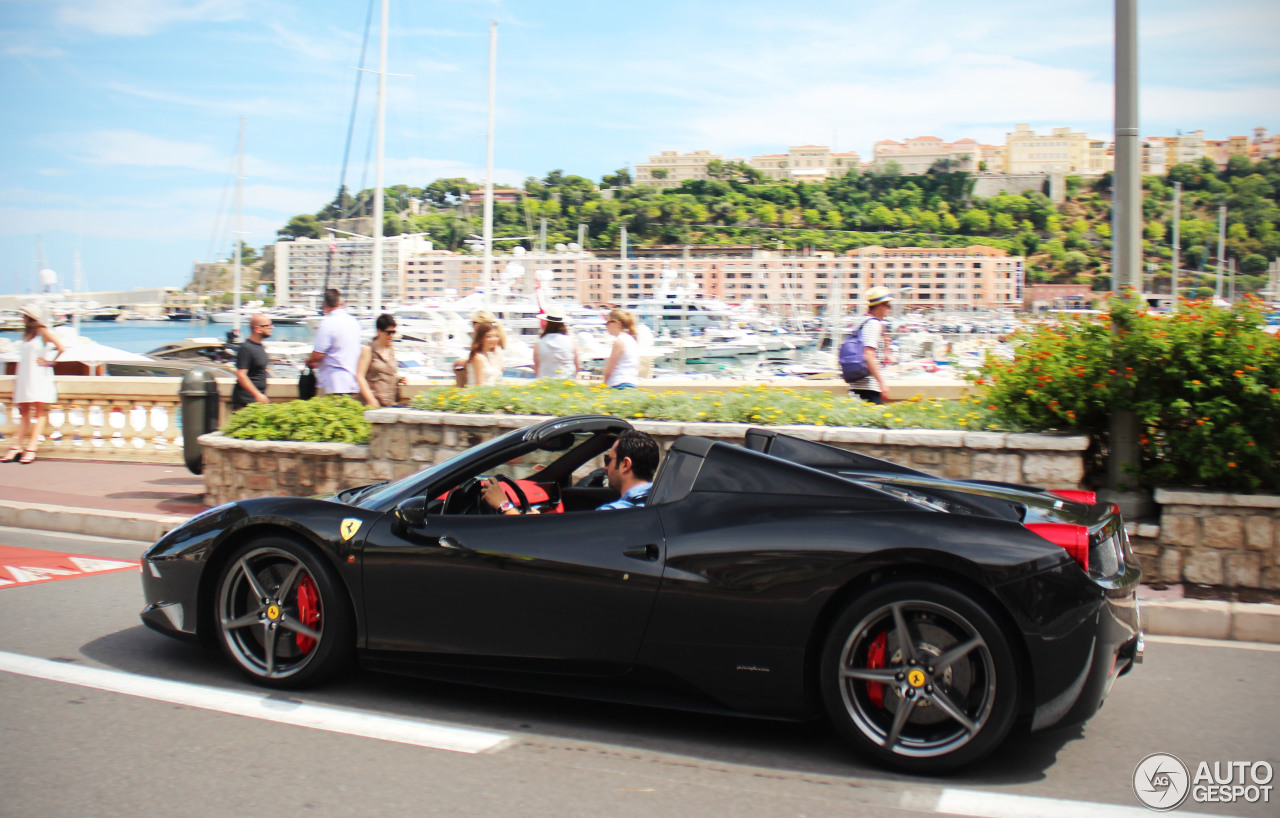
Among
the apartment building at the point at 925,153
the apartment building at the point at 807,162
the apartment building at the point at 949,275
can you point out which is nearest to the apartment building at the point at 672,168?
the apartment building at the point at 807,162

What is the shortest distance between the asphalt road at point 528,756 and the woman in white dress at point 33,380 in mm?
7598

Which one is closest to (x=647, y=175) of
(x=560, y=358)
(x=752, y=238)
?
(x=752, y=238)

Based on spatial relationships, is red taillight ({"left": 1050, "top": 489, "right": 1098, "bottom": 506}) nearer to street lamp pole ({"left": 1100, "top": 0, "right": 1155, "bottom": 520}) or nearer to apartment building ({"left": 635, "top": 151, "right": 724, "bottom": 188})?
street lamp pole ({"left": 1100, "top": 0, "right": 1155, "bottom": 520})

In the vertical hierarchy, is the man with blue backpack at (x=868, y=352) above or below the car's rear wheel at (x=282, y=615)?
above

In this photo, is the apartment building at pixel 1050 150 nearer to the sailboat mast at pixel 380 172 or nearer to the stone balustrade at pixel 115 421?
the sailboat mast at pixel 380 172

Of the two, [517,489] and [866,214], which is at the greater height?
[866,214]

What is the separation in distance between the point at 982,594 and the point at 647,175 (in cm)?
17643

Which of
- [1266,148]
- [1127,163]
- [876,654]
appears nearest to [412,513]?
[876,654]

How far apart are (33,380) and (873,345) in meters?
9.57

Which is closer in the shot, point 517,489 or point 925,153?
point 517,489

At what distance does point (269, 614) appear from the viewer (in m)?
4.17

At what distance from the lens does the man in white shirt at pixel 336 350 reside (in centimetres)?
884

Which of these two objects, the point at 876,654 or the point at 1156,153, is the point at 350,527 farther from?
the point at 1156,153

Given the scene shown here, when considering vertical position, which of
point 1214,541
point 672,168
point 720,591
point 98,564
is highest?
point 672,168
